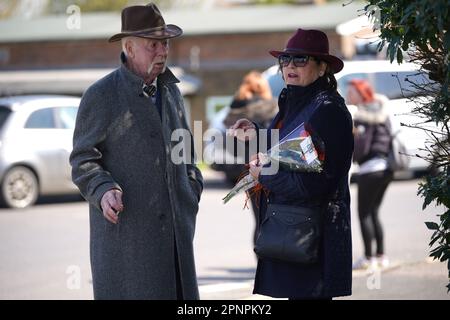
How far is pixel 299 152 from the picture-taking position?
475 cm

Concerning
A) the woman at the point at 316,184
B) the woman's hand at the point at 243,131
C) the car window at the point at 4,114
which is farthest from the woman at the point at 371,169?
the car window at the point at 4,114

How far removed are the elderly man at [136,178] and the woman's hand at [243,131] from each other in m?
0.34

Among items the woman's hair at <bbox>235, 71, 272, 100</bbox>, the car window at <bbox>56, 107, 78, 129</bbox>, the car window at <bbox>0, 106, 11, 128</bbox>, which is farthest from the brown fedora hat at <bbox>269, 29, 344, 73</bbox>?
the car window at <bbox>0, 106, 11, 128</bbox>

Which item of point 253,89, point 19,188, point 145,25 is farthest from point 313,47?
point 19,188

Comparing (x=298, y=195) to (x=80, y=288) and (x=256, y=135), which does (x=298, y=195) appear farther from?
(x=80, y=288)

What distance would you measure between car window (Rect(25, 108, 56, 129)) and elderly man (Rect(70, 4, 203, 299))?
10941 millimetres

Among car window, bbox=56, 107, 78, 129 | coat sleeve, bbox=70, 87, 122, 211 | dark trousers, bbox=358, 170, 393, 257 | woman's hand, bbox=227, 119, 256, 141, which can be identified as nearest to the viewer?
coat sleeve, bbox=70, 87, 122, 211

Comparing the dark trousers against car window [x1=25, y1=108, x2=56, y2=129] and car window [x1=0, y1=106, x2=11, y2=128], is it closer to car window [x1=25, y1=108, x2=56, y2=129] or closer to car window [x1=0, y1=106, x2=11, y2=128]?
car window [x1=25, y1=108, x2=56, y2=129]

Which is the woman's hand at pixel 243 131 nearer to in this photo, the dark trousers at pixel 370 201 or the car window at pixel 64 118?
the dark trousers at pixel 370 201

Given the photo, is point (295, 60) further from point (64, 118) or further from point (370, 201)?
point (64, 118)

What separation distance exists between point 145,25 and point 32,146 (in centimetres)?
1125

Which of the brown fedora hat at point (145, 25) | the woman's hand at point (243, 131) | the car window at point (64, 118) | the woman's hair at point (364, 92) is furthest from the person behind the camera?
the car window at point (64, 118)

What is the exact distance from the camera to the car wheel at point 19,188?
52.2 feet

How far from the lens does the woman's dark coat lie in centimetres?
475
